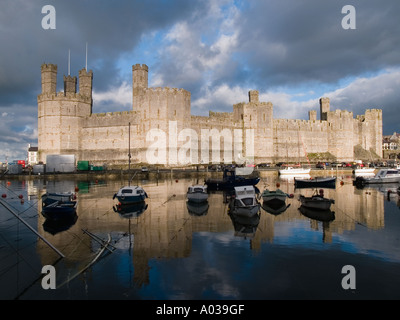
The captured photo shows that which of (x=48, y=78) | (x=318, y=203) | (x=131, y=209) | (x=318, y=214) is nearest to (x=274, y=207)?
(x=318, y=203)

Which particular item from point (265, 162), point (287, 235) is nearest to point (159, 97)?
point (265, 162)

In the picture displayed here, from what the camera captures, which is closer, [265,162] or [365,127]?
[265,162]

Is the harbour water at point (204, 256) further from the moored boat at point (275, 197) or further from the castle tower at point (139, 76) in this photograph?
the castle tower at point (139, 76)

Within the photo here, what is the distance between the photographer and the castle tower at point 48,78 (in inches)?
2229

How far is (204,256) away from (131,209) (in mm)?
11385

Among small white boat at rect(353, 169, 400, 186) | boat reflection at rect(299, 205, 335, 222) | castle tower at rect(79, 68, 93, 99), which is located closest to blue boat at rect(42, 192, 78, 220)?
boat reflection at rect(299, 205, 335, 222)

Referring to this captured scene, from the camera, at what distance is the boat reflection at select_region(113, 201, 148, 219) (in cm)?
2017

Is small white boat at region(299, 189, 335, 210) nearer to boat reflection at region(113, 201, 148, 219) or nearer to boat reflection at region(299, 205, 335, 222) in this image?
boat reflection at region(299, 205, 335, 222)

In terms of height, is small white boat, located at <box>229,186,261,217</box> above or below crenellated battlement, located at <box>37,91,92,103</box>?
below

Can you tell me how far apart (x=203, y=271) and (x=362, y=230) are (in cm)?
963

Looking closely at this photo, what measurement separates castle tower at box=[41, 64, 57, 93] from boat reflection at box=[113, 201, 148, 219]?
41.4 meters

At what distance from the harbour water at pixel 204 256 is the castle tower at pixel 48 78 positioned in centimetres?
4250
